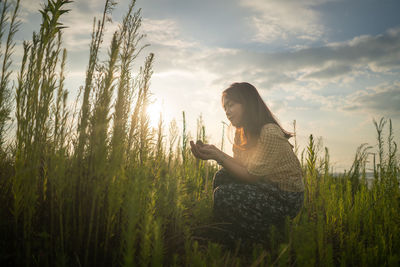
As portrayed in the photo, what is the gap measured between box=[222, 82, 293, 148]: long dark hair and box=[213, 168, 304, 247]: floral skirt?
26.8 inches

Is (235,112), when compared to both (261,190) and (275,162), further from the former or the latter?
(261,190)

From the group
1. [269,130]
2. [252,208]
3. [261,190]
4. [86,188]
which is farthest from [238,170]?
[86,188]

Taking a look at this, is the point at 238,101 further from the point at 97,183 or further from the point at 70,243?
the point at 70,243

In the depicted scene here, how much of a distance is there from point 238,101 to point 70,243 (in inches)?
87.3

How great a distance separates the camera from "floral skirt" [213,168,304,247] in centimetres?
238

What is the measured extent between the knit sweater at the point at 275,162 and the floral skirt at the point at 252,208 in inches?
3.4

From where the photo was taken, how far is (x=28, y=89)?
5.23ft

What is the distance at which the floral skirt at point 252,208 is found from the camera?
2.38m

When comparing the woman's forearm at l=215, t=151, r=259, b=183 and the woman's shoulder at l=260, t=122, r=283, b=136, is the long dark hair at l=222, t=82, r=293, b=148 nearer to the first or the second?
the woman's shoulder at l=260, t=122, r=283, b=136

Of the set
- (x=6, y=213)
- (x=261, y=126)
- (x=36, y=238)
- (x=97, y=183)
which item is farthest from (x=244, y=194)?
(x=6, y=213)

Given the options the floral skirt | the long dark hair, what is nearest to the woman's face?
the long dark hair

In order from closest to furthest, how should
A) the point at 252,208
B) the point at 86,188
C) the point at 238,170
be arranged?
the point at 86,188 < the point at 252,208 < the point at 238,170

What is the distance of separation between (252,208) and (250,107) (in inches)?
47.6

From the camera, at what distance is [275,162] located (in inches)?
98.6
